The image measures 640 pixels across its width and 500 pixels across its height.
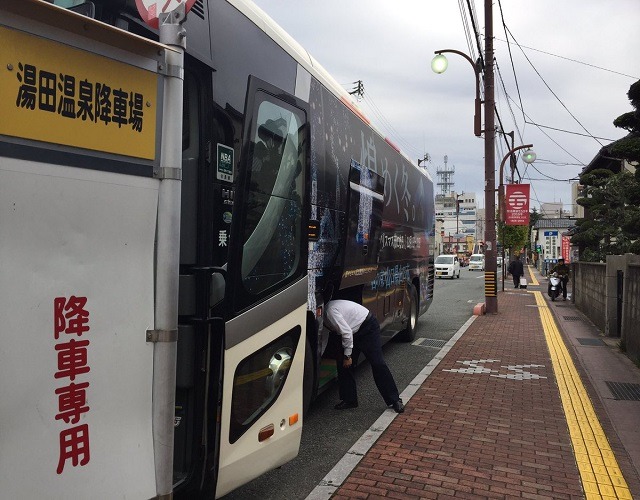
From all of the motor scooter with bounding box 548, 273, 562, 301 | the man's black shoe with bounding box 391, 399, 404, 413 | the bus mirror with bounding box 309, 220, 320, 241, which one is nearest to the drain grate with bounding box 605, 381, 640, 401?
the man's black shoe with bounding box 391, 399, 404, 413

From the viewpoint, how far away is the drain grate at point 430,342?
1084 centimetres

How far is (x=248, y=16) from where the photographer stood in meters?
3.78

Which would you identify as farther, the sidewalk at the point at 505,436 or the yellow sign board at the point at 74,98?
the sidewalk at the point at 505,436

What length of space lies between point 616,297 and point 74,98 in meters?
12.2

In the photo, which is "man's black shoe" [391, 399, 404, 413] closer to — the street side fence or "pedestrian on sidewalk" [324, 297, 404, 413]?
"pedestrian on sidewalk" [324, 297, 404, 413]

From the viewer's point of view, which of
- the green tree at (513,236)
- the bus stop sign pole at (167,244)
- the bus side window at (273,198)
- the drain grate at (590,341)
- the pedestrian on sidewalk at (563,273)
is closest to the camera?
the bus stop sign pole at (167,244)

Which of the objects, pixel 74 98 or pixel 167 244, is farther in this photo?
pixel 167 244

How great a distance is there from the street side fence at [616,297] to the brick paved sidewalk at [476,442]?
6.27 feet

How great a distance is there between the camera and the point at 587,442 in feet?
17.8

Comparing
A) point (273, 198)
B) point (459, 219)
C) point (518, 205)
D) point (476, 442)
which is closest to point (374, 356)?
point (476, 442)

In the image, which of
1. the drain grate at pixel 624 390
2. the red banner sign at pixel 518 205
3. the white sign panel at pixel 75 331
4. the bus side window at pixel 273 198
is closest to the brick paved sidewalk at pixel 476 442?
the drain grate at pixel 624 390

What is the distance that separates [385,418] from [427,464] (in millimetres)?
1253

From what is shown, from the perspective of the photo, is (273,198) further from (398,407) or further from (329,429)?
(398,407)

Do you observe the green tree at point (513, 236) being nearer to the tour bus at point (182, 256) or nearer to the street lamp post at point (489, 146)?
the street lamp post at point (489, 146)
